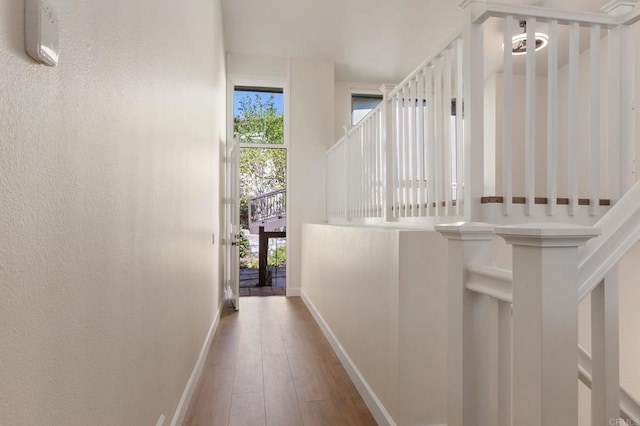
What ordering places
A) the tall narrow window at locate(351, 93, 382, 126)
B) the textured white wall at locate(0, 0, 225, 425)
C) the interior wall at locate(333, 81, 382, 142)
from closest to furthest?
the textured white wall at locate(0, 0, 225, 425) < the interior wall at locate(333, 81, 382, 142) < the tall narrow window at locate(351, 93, 382, 126)

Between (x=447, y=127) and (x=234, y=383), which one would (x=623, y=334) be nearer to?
(x=447, y=127)

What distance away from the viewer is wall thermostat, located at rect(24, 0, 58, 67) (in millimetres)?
586

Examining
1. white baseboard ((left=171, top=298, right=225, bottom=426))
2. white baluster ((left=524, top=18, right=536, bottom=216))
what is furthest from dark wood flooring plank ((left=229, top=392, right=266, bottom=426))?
white baluster ((left=524, top=18, right=536, bottom=216))

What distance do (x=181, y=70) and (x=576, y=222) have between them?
2.06m

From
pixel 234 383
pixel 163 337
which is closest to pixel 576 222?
pixel 163 337

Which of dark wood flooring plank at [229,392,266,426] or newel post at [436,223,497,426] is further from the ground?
newel post at [436,223,497,426]

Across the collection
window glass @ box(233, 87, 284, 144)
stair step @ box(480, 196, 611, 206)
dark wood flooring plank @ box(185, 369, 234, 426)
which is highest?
window glass @ box(233, 87, 284, 144)

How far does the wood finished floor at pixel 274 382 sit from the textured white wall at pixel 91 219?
0.40m

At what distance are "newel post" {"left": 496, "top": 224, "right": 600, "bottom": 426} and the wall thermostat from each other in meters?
0.89

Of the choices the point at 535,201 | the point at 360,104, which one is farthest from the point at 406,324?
the point at 360,104

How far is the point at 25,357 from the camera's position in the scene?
1.95ft

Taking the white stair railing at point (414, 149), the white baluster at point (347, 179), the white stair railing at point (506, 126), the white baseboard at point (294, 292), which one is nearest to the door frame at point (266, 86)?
the white baseboard at point (294, 292)

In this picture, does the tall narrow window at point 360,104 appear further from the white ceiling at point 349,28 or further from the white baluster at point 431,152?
the white baluster at point 431,152

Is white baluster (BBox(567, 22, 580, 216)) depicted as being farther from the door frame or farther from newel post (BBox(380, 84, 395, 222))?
the door frame
